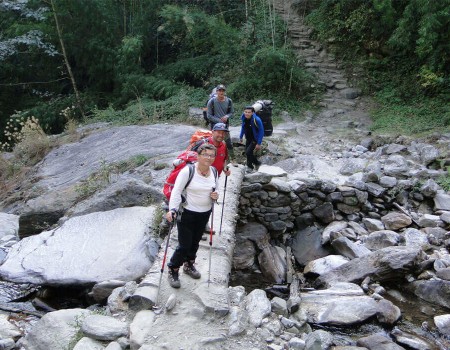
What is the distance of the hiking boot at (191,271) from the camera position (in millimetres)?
5000

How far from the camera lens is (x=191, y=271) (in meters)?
5.02

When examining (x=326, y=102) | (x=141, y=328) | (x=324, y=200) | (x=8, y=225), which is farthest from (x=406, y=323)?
(x=326, y=102)

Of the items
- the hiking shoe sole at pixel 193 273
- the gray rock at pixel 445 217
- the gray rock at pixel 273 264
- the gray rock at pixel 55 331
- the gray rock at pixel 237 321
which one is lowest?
the gray rock at pixel 273 264

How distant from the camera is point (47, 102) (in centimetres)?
1764

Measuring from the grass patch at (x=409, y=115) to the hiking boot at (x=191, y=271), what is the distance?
8594 millimetres

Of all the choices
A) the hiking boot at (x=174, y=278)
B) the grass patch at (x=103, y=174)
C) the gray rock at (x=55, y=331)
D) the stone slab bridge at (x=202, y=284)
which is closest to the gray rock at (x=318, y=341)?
the stone slab bridge at (x=202, y=284)

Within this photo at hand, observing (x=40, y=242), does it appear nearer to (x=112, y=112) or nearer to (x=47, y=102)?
(x=112, y=112)

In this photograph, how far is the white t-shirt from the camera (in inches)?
175

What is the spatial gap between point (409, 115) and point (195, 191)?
10.3m

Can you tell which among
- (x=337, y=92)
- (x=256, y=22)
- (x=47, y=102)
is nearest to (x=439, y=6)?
(x=337, y=92)

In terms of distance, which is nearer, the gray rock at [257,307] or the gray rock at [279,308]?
the gray rock at [257,307]

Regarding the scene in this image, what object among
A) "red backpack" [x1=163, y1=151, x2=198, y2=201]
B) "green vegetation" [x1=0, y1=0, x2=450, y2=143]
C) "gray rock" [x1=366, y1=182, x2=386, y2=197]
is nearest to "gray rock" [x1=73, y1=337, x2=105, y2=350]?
"red backpack" [x1=163, y1=151, x2=198, y2=201]

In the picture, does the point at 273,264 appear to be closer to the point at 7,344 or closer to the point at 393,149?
the point at 7,344

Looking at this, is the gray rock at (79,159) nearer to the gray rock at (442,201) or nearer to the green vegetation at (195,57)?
the green vegetation at (195,57)
